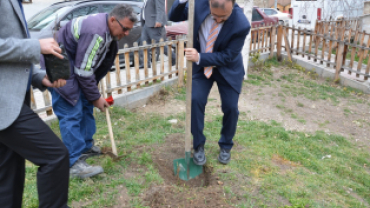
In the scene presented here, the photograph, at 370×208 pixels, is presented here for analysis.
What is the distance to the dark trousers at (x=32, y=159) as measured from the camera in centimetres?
178

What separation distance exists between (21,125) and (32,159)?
0.24 metres

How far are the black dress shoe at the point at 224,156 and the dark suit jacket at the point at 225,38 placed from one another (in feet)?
2.58

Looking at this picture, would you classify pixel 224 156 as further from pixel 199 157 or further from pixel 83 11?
pixel 83 11

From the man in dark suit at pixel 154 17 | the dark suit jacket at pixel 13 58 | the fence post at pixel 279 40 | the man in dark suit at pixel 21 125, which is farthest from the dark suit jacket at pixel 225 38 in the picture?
the fence post at pixel 279 40

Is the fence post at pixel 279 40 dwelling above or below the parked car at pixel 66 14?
below

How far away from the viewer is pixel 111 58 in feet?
10.0

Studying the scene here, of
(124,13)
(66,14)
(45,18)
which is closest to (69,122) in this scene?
(124,13)

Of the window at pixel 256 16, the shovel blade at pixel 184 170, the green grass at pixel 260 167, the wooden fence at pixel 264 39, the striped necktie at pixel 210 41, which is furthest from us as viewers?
the window at pixel 256 16

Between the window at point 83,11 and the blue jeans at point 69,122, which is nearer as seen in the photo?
the blue jeans at point 69,122

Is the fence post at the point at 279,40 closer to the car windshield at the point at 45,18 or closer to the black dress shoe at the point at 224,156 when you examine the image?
the car windshield at the point at 45,18

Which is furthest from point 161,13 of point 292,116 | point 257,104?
point 292,116

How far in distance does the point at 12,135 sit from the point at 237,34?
213 centimetres

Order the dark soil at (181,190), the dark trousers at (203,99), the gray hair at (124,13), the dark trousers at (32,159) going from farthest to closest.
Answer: the dark trousers at (203,99), the dark soil at (181,190), the gray hair at (124,13), the dark trousers at (32,159)

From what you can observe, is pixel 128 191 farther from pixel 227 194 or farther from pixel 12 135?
pixel 12 135
